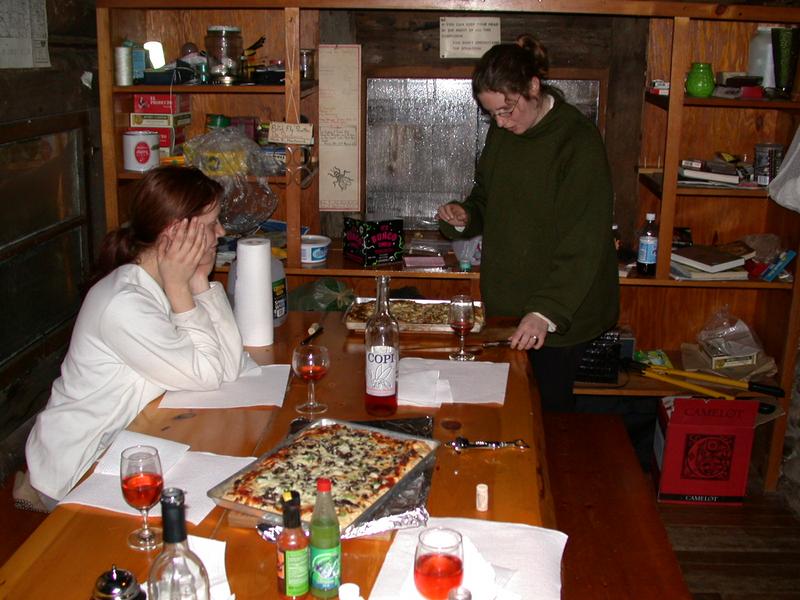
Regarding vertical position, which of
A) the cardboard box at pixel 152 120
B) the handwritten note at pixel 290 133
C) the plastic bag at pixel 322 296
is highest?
the cardboard box at pixel 152 120

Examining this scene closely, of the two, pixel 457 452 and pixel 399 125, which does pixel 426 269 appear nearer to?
pixel 399 125

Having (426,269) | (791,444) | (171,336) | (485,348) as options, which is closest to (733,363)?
(791,444)

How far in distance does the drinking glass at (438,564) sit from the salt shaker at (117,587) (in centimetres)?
40

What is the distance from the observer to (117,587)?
4.02 feet

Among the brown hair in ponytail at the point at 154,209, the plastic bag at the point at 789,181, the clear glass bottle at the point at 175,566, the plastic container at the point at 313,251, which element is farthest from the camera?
the plastic container at the point at 313,251

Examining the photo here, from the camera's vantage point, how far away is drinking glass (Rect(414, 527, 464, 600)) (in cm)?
126

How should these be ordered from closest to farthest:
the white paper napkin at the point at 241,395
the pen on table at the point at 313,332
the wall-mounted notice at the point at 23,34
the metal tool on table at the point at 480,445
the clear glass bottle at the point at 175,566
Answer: the clear glass bottle at the point at 175,566
the metal tool on table at the point at 480,445
the white paper napkin at the point at 241,395
the pen on table at the point at 313,332
the wall-mounted notice at the point at 23,34

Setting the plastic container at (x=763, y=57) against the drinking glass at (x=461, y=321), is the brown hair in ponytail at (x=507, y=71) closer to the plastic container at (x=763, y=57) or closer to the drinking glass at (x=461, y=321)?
the drinking glass at (x=461, y=321)

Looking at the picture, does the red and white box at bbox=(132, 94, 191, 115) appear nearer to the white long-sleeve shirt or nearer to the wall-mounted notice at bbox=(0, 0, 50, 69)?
the wall-mounted notice at bbox=(0, 0, 50, 69)

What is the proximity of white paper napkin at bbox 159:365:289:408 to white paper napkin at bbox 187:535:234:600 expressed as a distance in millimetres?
626

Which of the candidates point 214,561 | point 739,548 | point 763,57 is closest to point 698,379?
point 739,548

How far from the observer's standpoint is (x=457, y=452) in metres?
1.82

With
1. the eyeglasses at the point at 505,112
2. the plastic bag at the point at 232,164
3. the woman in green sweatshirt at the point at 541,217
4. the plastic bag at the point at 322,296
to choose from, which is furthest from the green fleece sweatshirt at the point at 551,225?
the plastic bag at the point at 232,164

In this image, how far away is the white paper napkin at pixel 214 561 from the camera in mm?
1332
